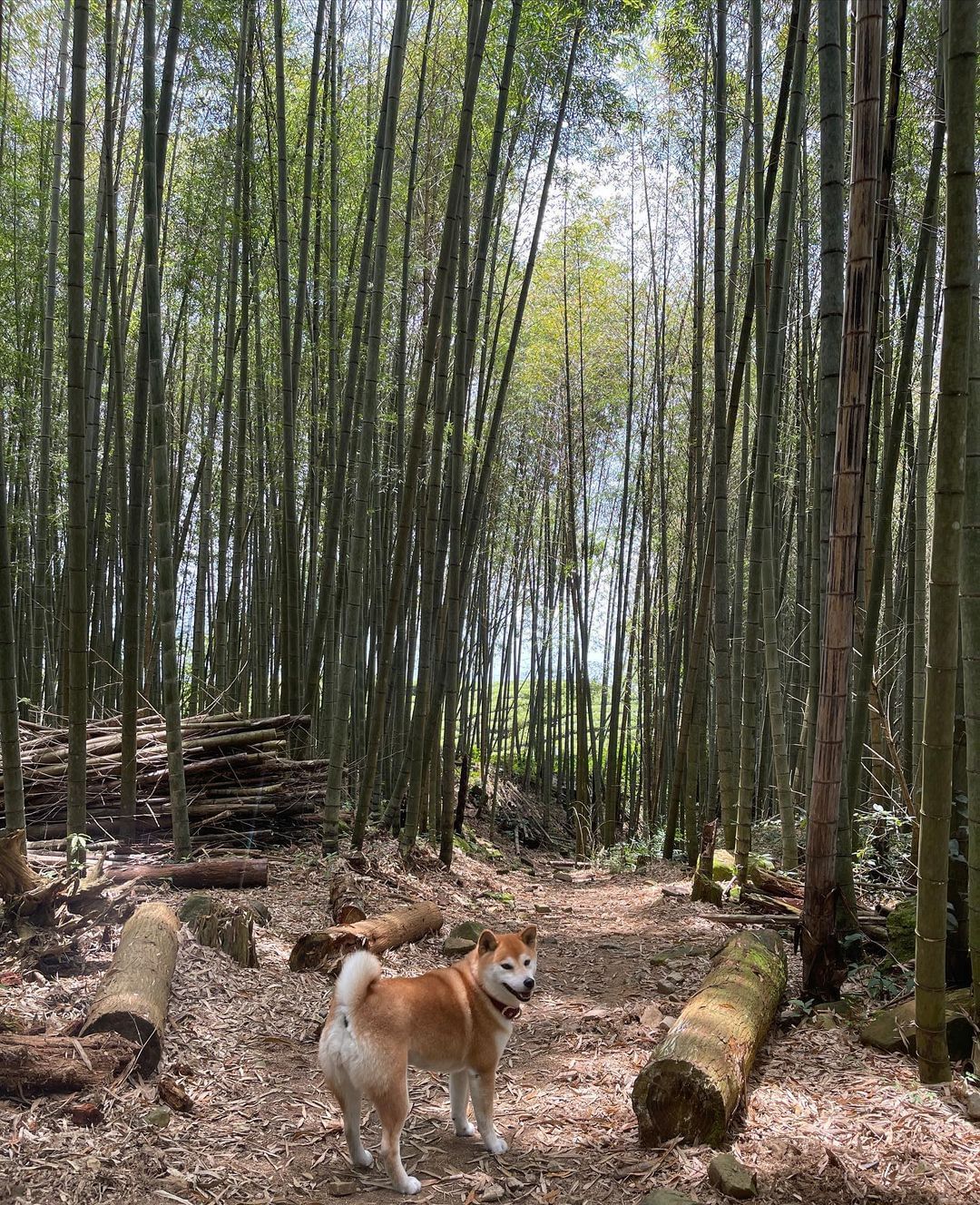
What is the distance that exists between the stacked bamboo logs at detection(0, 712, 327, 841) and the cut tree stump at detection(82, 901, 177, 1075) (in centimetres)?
179

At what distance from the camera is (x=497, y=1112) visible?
8.09ft

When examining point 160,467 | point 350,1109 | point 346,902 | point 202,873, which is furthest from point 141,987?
point 160,467

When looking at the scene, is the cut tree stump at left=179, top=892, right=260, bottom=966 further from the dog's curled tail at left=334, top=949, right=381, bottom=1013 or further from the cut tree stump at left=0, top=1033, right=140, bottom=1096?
the dog's curled tail at left=334, top=949, right=381, bottom=1013

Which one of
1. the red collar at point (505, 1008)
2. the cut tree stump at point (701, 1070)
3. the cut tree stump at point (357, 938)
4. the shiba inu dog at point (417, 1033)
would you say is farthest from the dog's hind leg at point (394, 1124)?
the cut tree stump at point (357, 938)

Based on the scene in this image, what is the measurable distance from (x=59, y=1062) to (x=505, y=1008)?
41.7 inches

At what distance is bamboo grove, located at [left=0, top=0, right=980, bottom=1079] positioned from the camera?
2852mm

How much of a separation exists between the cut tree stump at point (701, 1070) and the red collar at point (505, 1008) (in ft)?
1.08

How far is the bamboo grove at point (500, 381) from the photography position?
2.85m

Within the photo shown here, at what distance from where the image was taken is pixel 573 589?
9508mm

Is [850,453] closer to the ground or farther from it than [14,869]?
farther from it

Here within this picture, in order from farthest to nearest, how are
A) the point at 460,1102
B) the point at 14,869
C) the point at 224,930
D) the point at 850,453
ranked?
the point at 224,930, the point at 14,869, the point at 850,453, the point at 460,1102

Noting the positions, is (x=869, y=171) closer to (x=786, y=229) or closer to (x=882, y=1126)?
(x=786, y=229)

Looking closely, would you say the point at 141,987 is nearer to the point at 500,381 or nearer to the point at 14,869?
the point at 14,869

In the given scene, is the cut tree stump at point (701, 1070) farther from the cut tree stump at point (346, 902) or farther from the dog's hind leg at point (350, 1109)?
the cut tree stump at point (346, 902)
